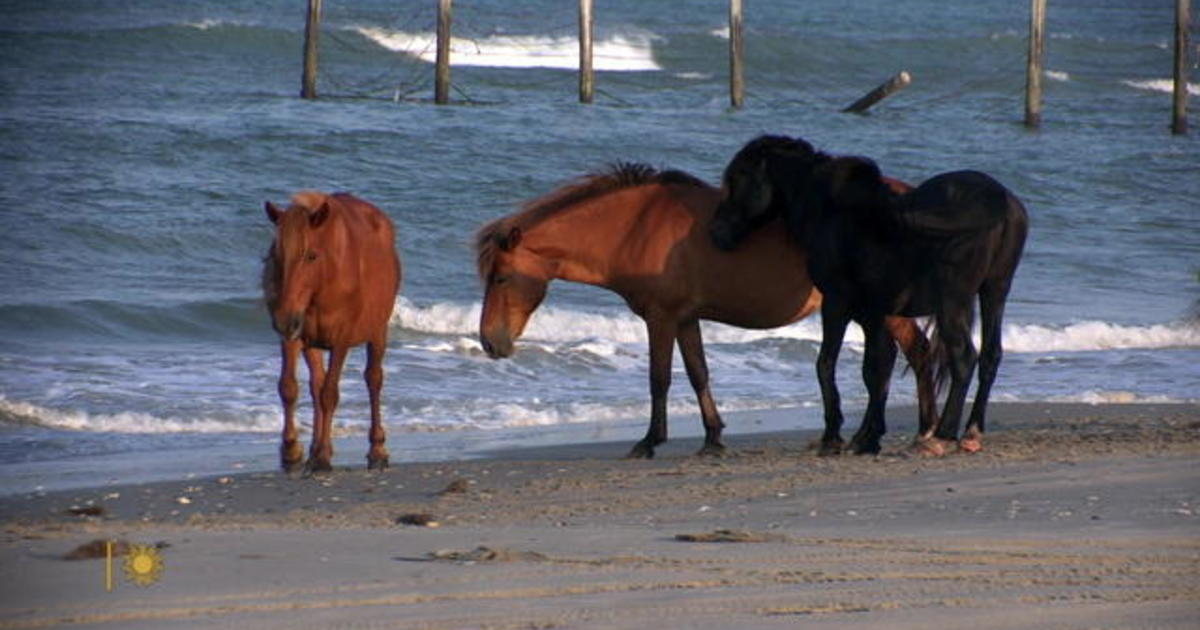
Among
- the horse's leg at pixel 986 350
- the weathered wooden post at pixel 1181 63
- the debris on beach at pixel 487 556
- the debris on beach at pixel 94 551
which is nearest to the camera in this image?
the debris on beach at pixel 487 556

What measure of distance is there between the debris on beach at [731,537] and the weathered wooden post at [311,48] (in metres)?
22.8

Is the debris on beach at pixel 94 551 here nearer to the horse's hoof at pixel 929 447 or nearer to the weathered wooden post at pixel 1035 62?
the horse's hoof at pixel 929 447

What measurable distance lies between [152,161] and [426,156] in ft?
11.0

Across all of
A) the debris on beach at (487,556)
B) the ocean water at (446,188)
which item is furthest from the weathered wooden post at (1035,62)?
the debris on beach at (487,556)

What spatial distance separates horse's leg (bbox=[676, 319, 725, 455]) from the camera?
33.7 ft

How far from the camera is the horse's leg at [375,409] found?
990cm

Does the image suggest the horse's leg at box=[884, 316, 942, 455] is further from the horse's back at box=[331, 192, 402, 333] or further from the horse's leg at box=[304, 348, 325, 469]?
the horse's leg at box=[304, 348, 325, 469]

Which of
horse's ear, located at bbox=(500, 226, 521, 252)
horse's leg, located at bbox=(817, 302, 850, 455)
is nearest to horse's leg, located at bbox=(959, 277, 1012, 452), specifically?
horse's leg, located at bbox=(817, 302, 850, 455)

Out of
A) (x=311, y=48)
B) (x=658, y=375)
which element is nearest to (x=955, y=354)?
(x=658, y=375)

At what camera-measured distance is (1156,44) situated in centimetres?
5447

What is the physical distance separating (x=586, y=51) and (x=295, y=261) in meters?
21.4

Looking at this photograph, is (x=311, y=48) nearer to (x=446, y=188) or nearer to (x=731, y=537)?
(x=446, y=188)

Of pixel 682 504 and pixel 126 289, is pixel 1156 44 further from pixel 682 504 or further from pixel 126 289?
pixel 682 504

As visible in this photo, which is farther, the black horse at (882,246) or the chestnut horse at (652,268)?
the chestnut horse at (652,268)
